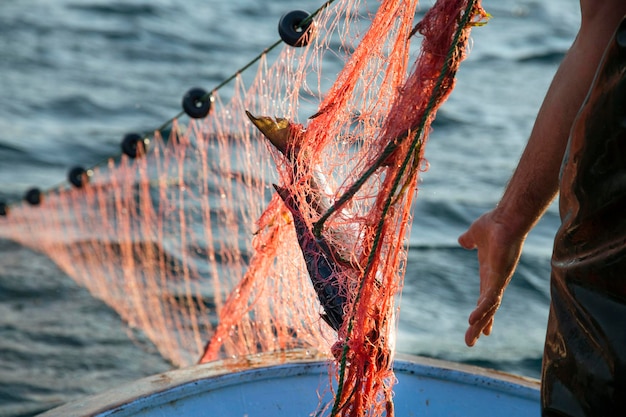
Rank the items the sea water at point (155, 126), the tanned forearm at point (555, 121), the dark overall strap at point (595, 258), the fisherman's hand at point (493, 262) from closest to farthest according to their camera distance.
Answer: the dark overall strap at point (595, 258)
the tanned forearm at point (555, 121)
the fisherman's hand at point (493, 262)
the sea water at point (155, 126)

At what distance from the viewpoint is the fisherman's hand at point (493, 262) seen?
2609mm

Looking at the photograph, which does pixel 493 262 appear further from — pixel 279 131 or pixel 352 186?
pixel 279 131

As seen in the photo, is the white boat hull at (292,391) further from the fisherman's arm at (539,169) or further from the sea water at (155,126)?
the sea water at (155,126)

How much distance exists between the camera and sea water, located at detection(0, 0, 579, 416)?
6445 mm

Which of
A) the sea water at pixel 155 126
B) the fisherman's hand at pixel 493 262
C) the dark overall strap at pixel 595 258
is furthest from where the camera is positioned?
the sea water at pixel 155 126

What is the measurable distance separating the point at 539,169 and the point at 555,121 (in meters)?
0.15

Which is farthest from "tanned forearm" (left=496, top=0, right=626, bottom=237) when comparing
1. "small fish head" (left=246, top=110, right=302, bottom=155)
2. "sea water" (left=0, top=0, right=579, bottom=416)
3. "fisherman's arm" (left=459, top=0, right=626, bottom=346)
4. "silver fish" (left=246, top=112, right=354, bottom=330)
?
"sea water" (left=0, top=0, right=579, bottom=416)

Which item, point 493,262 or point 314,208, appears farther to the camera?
point 314,208

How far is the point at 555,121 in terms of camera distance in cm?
238

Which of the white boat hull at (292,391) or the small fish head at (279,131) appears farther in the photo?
the white boat hull at (292,391)

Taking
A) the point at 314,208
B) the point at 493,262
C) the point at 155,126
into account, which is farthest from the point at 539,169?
the point at 155,126

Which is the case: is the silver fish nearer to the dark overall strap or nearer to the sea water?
the dark overall strap

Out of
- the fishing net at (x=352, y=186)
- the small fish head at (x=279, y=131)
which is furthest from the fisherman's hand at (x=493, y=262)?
the small fish head at (x=279, y=131)

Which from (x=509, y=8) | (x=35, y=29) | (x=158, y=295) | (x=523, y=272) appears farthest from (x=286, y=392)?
(x=509, y=8)
